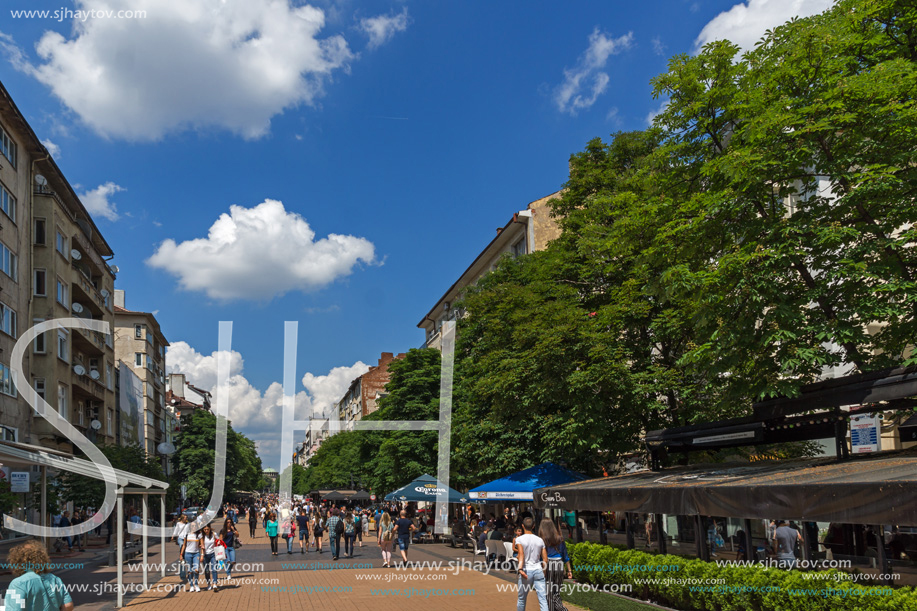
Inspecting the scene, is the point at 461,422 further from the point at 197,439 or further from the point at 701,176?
the point at 197,439

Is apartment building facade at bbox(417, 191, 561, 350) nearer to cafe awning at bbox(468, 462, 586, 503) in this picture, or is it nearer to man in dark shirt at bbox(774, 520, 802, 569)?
cafe awning at bbox(468, 462, 586, 503)

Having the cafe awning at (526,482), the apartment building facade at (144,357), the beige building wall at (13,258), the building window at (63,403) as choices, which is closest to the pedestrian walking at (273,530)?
the cafe awning at (526,482)

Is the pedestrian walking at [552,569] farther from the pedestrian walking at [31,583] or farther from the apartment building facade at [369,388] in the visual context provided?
the apartment building facade at [369,388]

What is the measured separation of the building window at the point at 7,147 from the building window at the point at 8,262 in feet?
12.8

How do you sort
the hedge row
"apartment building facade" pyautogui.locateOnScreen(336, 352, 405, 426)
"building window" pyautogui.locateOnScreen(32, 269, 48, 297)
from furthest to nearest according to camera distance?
1. "apartment building facade" pyautogui.locateOnScreen(336, 352, 405, 426)
2. "building window" pyautogui.locateOnScreen(32, 269, 48, 297)
3. the hedge row

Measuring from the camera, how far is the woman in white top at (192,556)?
1820 cm

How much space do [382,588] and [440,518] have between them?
1853cm

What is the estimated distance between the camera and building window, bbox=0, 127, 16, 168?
3113 centimetres

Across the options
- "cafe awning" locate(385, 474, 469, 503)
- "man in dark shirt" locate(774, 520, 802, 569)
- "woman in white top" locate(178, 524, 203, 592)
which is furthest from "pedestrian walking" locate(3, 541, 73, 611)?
"cafe awning" locate(385, 474, 469, 503)

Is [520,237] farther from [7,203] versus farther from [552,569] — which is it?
[552,569]

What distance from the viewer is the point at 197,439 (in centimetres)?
8144

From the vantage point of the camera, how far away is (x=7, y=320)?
102 ft

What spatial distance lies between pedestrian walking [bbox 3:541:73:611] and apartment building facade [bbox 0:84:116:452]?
26.3 m

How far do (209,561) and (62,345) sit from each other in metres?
24.0
